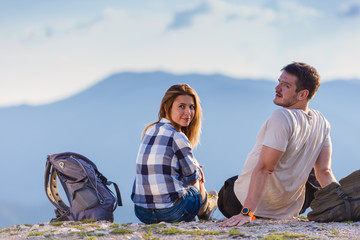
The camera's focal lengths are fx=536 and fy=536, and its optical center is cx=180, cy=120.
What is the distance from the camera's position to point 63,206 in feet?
21.8

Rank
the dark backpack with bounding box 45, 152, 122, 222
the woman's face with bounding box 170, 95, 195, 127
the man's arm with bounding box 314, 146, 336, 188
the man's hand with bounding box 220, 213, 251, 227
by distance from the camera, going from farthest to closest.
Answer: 1. the dark backpack with bounding box 45, 152, 122, 222
2. the man's arm with bounding box 314, 146, 336, 188
3. the woman's face with bounding box 170, 95, 195, 127
4. the man's hand with bounding box 220, 213, 251, 227

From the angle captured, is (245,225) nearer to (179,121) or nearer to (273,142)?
(273,142)

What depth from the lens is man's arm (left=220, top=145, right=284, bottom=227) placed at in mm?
5281

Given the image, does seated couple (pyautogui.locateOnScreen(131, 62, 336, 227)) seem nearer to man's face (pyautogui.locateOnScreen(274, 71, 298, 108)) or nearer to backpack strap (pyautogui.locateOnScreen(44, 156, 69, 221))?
man's face (pyautogui.locateOnScreen(274, 71, 298, 108))

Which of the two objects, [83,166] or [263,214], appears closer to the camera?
[263,214]

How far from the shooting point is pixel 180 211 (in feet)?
18.4

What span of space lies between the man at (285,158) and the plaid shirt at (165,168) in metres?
0.61

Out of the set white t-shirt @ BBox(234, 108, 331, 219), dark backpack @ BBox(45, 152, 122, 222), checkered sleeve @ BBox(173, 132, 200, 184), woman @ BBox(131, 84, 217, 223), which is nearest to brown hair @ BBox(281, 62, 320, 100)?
white t-shirt @ BBox(234, 108, 331, 219)

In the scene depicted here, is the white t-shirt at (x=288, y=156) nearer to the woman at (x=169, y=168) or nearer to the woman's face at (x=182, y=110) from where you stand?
the woman at (x=169, y=168)

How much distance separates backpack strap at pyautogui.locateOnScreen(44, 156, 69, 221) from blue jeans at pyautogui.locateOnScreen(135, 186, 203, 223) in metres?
1.30

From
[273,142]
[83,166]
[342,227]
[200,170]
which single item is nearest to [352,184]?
[342,227]

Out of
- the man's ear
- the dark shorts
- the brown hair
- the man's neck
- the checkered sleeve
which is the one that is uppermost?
the brown hair

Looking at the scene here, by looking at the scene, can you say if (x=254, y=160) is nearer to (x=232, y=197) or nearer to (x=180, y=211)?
(x=232, y=197)

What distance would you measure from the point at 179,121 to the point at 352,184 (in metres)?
1.94
